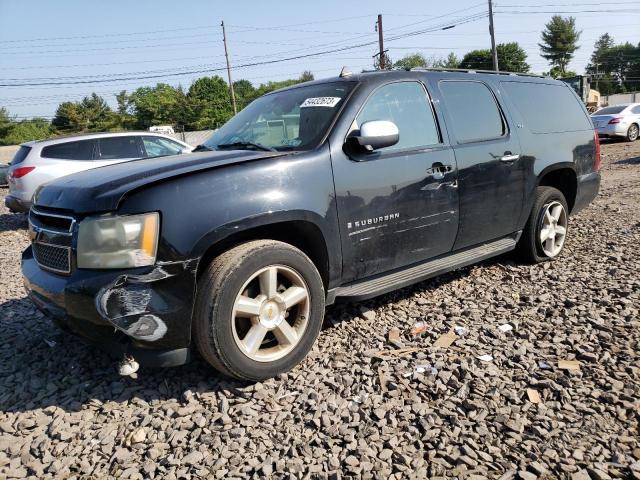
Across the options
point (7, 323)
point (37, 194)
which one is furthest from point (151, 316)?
point (7, 323)

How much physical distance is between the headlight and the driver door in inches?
46.0

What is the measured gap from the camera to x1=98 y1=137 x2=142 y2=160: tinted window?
30.4ft

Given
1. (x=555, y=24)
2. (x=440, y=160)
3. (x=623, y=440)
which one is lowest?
(x=623, y=440)

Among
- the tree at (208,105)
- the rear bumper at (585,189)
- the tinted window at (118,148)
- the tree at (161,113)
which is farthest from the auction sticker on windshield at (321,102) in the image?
the tree at (161,113)

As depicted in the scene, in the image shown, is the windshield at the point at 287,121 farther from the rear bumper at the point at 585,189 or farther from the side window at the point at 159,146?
the side window at the point at 159,146

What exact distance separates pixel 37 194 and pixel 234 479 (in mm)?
2180

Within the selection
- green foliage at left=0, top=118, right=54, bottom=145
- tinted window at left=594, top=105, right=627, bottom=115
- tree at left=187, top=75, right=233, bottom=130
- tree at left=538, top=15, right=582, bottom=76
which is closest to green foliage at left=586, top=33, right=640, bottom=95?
tree at left=538, top=15, right=582, bottom=76

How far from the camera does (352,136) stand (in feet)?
10.3

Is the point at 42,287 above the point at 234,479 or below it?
above

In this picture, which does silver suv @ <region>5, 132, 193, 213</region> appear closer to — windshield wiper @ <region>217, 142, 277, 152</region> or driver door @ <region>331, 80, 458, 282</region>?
windshield wiper @ <region>217, 142, 277, 152</region>

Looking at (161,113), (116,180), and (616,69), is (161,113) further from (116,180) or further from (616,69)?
(616,69)

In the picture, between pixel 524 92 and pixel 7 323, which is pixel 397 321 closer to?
pixel 524 92

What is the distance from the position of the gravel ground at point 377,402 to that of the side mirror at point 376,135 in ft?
4.41

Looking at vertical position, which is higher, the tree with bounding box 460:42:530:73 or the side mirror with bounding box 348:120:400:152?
the tree with bounding box 460:42:530:73
